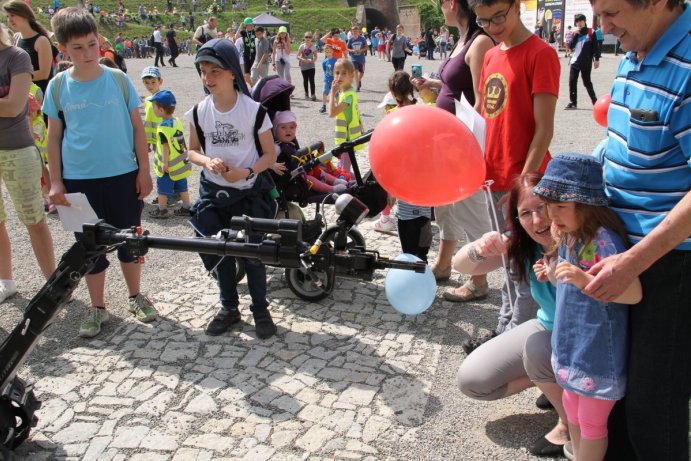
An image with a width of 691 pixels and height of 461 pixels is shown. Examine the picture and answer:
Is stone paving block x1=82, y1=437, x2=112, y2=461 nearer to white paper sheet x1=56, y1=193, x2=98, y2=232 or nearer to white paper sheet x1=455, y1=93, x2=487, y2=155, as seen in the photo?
white paper sheet x1=56, y1=193, x2=98, y2=232

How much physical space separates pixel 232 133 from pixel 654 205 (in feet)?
9.20

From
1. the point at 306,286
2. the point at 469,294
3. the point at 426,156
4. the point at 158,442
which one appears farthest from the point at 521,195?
the point at 306,286

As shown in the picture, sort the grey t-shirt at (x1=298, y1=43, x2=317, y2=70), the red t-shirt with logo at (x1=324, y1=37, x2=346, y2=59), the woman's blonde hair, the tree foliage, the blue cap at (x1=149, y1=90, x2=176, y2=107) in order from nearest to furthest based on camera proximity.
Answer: the woman's blonde hair → the blue cap at (x1=149, y1=90, x2=176, y2=107) → the red t-shirt with logo at (x1=324, y1=37, x2=346, y2=59) → the grey t-shirt at (x1=298, y1=43, x2=317, y2=70) → the tree foliage

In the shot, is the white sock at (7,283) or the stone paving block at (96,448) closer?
the stone paving block at (96,448)

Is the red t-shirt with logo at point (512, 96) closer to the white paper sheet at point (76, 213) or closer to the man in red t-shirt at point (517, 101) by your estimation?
the man in red t-shirt at point (517, 101)

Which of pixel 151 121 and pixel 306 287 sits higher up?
pixel 151 121

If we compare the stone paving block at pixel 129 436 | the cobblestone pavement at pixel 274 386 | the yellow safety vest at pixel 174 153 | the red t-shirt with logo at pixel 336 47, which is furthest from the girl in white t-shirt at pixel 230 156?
the red t-shirt with logo at pixel 336 47

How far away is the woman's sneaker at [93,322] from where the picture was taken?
441 cm

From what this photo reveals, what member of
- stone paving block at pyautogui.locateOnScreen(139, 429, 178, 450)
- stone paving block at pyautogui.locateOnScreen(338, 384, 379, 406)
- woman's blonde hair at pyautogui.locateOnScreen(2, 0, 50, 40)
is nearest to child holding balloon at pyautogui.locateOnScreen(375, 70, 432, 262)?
stone paving block at pyautogui.locateOnScreen(338, 384, 379, 406)

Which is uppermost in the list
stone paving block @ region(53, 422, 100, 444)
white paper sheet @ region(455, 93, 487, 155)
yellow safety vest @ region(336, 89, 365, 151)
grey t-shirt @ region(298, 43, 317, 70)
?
white paper sheet @ region(455, 93, 487, 155)

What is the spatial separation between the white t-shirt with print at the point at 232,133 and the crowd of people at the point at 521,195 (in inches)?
0.5

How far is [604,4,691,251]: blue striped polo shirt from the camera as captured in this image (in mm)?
2061

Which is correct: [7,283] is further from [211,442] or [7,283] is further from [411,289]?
[411,289]

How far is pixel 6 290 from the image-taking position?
16.8 feet
